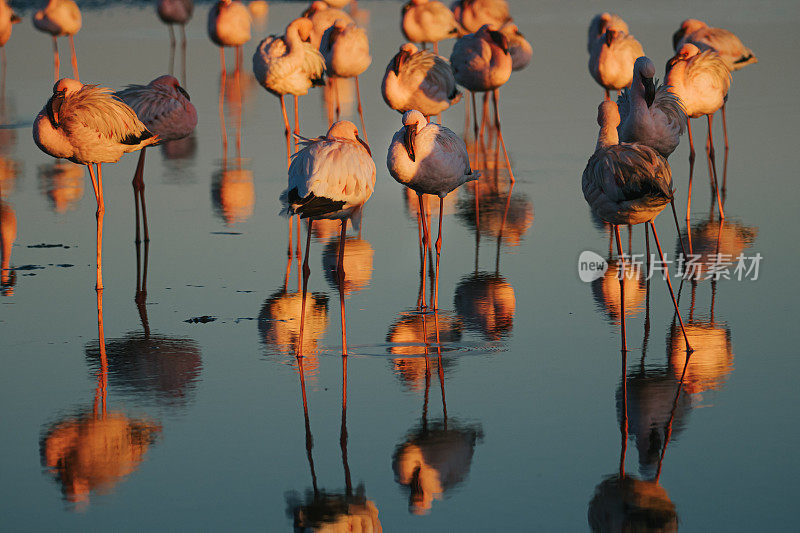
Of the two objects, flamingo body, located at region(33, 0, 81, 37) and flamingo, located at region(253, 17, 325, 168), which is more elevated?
flamingo body, located at region(33, 0, 81, 37)

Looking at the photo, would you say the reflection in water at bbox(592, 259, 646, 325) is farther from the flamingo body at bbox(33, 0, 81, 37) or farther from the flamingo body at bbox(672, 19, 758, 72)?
the flamingo body at bbox(33, 0, 81, 37)

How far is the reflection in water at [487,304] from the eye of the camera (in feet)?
24.0

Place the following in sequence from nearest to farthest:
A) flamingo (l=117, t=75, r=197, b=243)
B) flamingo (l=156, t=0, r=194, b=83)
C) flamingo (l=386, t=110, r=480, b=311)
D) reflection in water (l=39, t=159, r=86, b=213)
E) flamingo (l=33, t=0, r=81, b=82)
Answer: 1. flamingo (l=386, t=110, r=480, b=311)
2. flamingo (l=117, t=75, r=197, b=243)
3. reflection in water (l=39, t=159, r=86, b=213)
4. flamingo (l=33, t=0, r=81, b=82)
5. flamingo (l=156, t=0, r=194, b=83)

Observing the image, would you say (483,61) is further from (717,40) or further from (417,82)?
(717,40)

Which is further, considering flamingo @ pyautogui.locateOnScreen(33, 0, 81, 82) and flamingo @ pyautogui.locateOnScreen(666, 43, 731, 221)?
flamingo @ pyautogui.locateOnScreen(33, 0, 81, 82)

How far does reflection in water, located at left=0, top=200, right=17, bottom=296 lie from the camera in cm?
850

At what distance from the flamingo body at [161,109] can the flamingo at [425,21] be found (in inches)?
356

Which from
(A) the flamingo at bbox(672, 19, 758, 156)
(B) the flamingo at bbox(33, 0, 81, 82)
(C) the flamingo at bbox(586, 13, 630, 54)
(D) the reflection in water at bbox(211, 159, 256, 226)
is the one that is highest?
(B) the flamingo at bbox(33, 0, 81, 82)

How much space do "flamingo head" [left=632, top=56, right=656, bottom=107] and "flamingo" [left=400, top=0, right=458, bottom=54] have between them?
10.5 m

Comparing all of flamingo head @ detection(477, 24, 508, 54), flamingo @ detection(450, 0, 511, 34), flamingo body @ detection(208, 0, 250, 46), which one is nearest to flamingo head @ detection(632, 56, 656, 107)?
flamingo head @ detection(477, 24, 508, 54)

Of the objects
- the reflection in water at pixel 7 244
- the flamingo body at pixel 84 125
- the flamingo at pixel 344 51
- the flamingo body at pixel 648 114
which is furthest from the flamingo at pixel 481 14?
the flamingo body at pixel 84 125

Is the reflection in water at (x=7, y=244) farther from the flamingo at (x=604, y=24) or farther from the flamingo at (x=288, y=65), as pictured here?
the flamingo at (x=604, y=24)

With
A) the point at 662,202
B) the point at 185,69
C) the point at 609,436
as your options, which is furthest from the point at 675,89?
the point at 185,69

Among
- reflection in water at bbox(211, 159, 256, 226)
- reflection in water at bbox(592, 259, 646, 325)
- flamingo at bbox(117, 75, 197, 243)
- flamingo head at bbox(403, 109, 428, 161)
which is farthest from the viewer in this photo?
reflection in water at bbox(211, 159, 256, 226)
